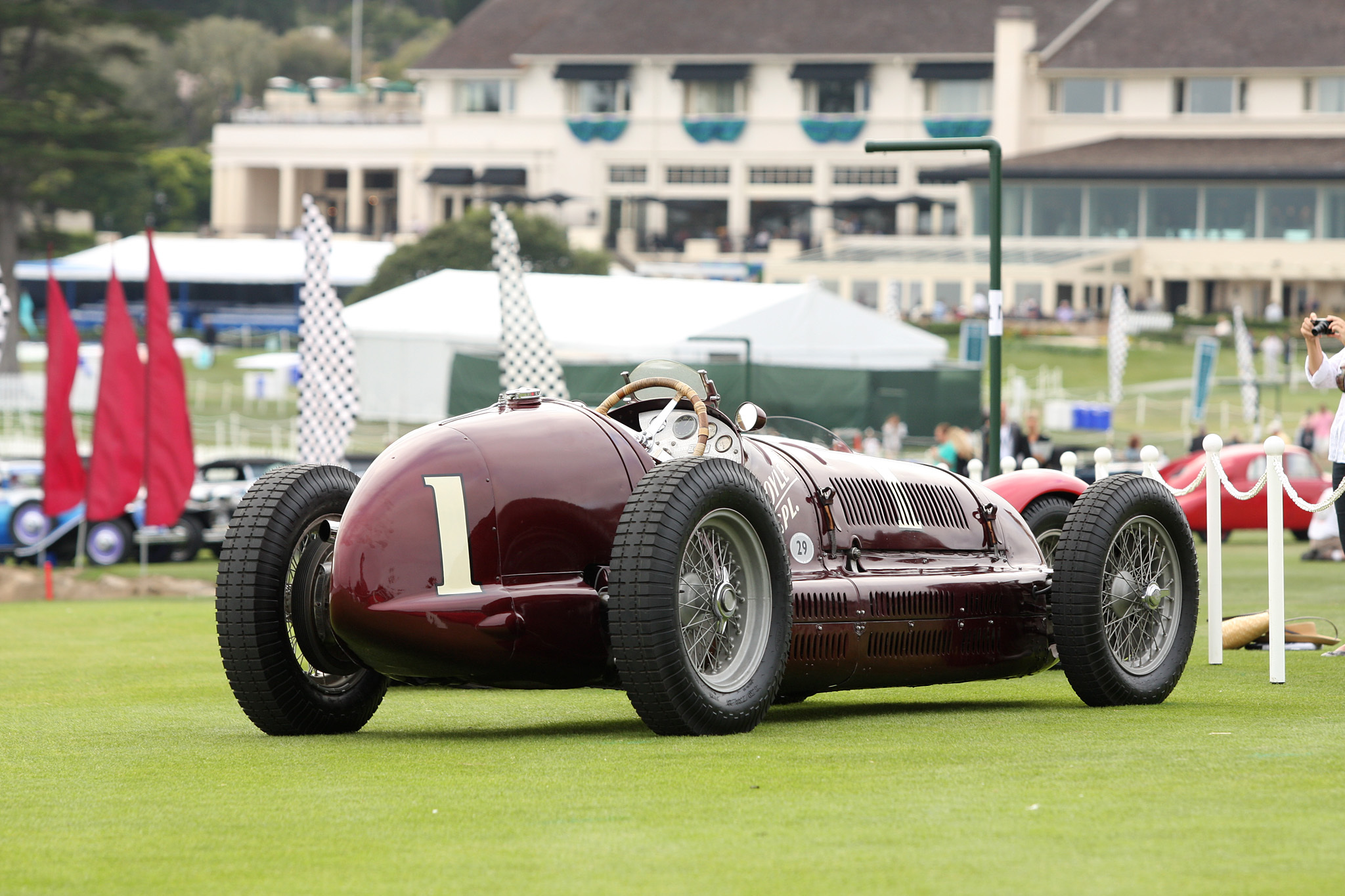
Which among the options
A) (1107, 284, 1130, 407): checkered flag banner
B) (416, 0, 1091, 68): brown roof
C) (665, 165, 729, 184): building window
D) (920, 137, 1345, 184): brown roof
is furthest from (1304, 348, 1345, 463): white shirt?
(665, 165, 729, 184): building window

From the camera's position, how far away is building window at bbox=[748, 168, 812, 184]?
320 feet

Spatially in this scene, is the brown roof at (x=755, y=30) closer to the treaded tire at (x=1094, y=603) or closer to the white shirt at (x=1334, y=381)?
the white shirt at (x=1334, y=381)

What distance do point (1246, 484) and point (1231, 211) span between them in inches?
2164

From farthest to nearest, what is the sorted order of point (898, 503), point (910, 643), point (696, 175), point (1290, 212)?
point (696, 175) < point (1290, 212) < point (898, 503) < point (910, 643)

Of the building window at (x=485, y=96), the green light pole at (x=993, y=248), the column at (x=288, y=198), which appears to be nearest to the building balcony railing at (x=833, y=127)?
the building window at (x=485, y=96)

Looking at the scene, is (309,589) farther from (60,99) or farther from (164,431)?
(60,99)

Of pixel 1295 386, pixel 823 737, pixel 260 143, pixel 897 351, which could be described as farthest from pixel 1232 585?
pixel 260 143

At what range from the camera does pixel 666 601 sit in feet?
22.5

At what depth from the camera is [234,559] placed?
7504mm

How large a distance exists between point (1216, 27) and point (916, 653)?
84.7m

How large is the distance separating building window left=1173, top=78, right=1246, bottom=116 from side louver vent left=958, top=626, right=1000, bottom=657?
8191cm

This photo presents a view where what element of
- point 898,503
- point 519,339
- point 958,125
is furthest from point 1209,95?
point 898,503

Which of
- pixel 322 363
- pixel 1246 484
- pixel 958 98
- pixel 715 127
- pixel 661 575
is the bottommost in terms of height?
pixel 1246 484

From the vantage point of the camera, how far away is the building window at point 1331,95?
8400 centimetres
